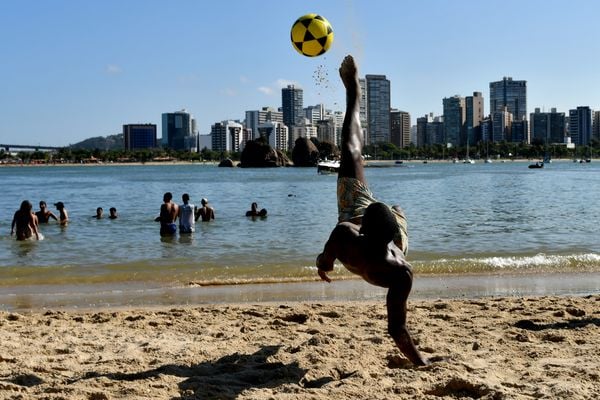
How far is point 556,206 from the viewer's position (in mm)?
34000

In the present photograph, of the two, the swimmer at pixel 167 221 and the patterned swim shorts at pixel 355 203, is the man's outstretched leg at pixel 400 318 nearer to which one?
the patterned swim shorts at pixel 355 203

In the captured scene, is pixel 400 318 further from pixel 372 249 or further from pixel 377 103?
pixel 377 103

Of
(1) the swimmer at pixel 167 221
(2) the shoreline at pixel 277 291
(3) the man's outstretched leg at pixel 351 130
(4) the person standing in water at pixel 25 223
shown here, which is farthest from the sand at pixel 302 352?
(4) the person standing in water at pixel 25 223

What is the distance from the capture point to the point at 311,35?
9273 millimetres

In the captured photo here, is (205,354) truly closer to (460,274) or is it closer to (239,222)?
(460,274)

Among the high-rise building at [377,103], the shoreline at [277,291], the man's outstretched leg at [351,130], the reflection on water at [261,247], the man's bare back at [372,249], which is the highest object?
the high-rise building at [377,103]

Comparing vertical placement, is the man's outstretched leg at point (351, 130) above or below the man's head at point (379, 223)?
above

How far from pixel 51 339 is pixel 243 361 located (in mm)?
2477

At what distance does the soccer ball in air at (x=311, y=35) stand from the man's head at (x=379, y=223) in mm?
4341

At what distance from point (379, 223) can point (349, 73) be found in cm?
251

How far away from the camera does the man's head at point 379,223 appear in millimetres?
5523

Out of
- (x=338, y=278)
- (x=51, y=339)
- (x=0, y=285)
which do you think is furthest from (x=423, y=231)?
(x=51, y=339)

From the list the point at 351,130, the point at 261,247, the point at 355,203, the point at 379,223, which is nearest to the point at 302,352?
the point at 355,203

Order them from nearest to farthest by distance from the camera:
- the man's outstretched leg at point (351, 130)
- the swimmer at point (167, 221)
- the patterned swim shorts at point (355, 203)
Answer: the patterned swim shorts at point (355, 203) < the man's outstretched leg at point (351, 130) < the swimmer at point (167, 221)
